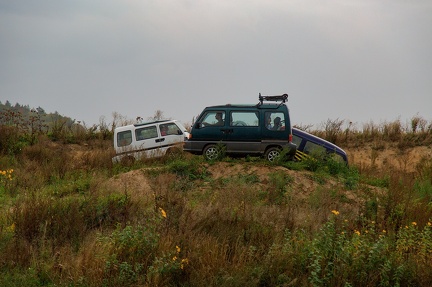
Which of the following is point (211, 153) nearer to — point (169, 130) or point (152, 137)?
point (169, 130)

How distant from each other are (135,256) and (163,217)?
138 centimetres

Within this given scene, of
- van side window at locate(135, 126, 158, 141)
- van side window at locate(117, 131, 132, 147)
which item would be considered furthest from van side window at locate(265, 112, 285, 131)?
van side window at locate(117, 131, 132, 147)

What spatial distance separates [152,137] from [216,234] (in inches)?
542

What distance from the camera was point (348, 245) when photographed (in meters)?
12.3

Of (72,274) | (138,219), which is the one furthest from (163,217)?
(72,274)

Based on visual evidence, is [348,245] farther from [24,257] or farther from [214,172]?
[214,172]

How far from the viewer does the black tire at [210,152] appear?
2369cm

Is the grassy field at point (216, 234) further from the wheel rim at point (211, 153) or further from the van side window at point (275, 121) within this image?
the van side window at point (275, 121)

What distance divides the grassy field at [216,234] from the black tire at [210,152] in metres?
2.00

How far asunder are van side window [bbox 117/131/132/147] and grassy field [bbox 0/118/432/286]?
5.36 m

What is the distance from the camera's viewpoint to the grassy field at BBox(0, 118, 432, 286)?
38.5 ft

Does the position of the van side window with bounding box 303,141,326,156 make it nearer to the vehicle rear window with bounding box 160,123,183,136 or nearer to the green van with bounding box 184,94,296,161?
the green van with bounding box 184,94,296,161

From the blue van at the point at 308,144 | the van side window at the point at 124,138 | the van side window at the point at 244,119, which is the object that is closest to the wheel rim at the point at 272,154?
the van side window at the point at 244,119

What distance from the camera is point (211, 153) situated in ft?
78.0
